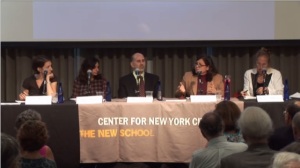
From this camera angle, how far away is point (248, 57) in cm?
700

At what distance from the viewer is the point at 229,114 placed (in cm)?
344

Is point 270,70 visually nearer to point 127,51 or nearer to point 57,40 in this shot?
point 127,51

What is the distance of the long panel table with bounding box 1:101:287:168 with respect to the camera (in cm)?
464

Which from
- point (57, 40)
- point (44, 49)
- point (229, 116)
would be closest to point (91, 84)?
point (57, 40)

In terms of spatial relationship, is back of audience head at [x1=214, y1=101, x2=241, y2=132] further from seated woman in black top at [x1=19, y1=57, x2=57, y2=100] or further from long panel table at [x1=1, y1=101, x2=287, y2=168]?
seated woman in black top at [x1=19, y1=57, x2=57, y2=100]

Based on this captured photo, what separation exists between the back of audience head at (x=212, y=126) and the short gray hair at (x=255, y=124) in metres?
0.25

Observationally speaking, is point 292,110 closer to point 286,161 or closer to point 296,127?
point 296,127

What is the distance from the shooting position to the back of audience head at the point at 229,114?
3357 millimetres

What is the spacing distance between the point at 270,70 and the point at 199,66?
0.80m

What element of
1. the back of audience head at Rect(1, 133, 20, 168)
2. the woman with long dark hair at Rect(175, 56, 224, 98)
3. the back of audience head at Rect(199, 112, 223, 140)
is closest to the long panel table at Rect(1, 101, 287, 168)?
the woman with long dark hair at Rect(175, 56, 224, 98)

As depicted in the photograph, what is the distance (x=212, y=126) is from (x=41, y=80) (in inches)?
108

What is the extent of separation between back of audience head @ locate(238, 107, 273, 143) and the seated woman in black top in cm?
275

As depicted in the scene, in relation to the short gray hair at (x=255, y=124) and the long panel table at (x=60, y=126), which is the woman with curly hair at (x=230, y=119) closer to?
the short gray hair at (x=255, y=124)

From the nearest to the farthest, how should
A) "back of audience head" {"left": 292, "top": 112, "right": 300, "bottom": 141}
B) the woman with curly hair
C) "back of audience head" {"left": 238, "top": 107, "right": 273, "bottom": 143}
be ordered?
"back of audience head" {"left": 238, "top": 107, "right": 273, "bottom": 143}
"back of audience head" {"left": 292, "top": 112, "right": 300, "bottom": 141}
the woman with curly hair
